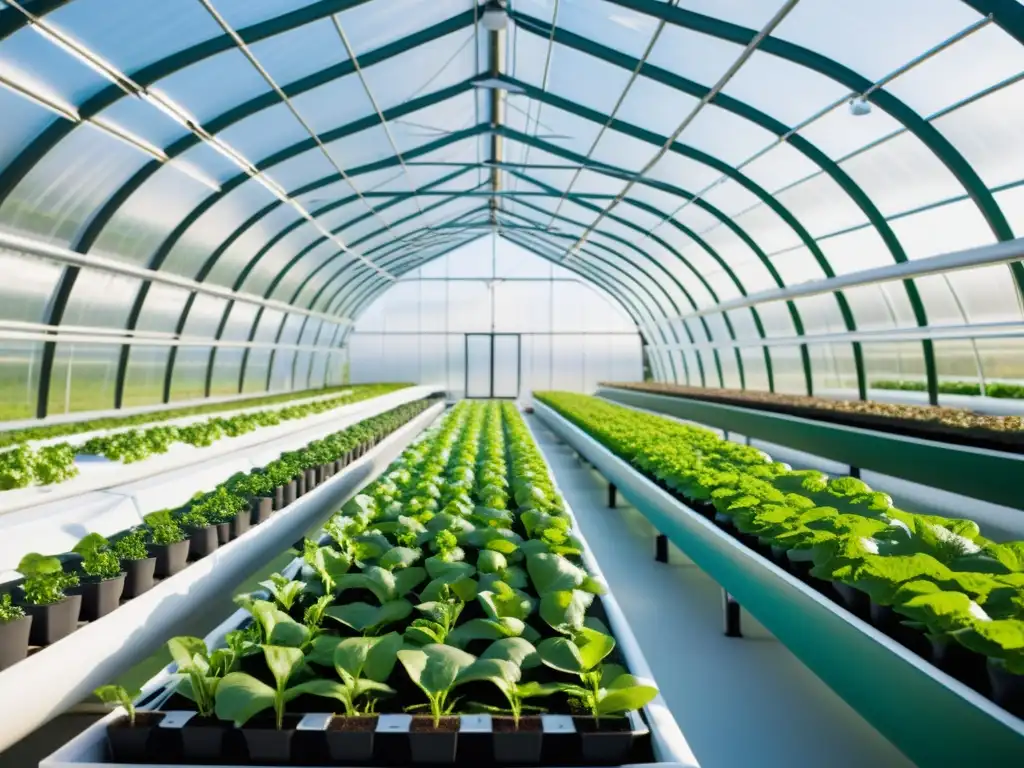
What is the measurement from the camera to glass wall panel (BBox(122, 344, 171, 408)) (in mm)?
11883

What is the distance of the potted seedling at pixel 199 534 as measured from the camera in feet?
12.8

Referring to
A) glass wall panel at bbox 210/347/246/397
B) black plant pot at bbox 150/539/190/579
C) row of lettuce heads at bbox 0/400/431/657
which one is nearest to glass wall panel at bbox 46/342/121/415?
glass wall panel at bbox 210/347/246/397

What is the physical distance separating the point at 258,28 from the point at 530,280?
18.0 m

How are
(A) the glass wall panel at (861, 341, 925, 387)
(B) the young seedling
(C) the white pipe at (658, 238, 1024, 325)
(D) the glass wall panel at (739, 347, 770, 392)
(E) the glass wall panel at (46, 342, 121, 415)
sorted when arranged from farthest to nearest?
(D) the glass wall panel at (739, 347, 770, 392), (A) the glass wall panel at (861, 341, 925, 387), (E) the glass wall panel at (46, 342, 121, 415), (C) the white pipe at (658, 238, 1024, 325), (B) the young seedling

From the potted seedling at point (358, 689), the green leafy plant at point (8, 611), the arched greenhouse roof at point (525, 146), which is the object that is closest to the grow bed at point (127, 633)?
the green leafy plant at point (8, 611)

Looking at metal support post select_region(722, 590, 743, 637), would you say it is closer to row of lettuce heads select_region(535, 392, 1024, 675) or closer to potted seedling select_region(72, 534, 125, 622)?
row of lettuce heads select_region(535, 392, 1024, 675)

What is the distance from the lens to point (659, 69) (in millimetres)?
8141

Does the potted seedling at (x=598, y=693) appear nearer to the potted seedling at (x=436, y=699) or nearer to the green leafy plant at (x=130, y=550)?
the potted seedling at (x=436, y=699)

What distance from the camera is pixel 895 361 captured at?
13.9 meters

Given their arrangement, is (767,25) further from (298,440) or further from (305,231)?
(305,231)

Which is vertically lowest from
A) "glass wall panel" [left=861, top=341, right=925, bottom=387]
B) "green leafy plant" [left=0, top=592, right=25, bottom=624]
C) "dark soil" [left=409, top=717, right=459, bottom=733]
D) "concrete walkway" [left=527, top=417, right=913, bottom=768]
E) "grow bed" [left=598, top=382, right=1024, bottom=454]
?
"concrete walkway" [left=527, top=417, right=913, bottom=768]

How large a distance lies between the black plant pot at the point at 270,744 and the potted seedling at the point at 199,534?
229 centimetres

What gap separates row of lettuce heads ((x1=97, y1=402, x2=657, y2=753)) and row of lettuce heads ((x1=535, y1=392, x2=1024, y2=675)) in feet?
3.00

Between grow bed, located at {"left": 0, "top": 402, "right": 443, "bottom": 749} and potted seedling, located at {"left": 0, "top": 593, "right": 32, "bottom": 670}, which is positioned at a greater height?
potted seedling, located at {"left": 0, "top": 593, "right": 32, "bottom": 670}
